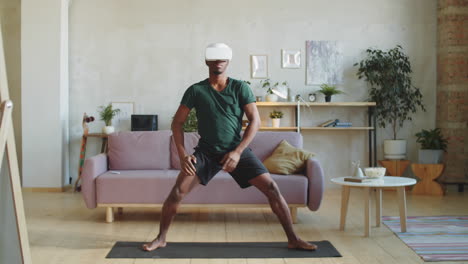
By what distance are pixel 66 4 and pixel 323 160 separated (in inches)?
165

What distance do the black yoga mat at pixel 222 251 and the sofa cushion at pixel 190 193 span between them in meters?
0.77

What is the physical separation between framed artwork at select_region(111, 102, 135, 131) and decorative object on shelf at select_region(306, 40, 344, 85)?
2.54 meters

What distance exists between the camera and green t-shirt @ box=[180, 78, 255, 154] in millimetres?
3547

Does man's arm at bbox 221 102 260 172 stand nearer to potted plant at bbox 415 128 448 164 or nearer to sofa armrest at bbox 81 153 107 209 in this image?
sofa armrest at bbox 81 153 107 209

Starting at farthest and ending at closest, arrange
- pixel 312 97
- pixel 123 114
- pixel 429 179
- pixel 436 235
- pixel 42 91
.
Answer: pixel 123 114 → pixel 312 97 → pixel 42 91 → pixel 429 179 → pixel 436 235

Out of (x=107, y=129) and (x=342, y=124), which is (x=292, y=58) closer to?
(x=342, y=124)

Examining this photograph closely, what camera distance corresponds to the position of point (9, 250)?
8.32 ft

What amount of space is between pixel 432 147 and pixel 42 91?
5193mm

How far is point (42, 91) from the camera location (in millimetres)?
6852

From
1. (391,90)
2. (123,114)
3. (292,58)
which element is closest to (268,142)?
(292,58)

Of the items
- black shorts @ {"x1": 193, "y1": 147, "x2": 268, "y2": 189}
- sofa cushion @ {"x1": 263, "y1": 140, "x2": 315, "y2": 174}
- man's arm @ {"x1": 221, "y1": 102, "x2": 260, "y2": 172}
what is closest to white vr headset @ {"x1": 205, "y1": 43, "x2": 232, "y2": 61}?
man's arm @ {"x1": 221, "y1": 102, "x2": 260, "y2": 172}

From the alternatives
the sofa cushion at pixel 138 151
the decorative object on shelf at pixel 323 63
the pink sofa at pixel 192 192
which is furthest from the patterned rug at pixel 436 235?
the decorative object on shelf at pixel 323 63

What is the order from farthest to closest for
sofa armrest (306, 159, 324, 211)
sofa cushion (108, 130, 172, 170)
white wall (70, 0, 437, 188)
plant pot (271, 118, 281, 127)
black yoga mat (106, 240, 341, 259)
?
white wall (70, 0, 437, 188), plant pot (271, 118, 281, 127), sofa cushion (108, 130, 172, 170), sofa armrest (306, 159, 324, 211), black yoga mat (106, 240, 341, 259)

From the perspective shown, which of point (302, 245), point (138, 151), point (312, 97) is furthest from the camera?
point (312, 97)
